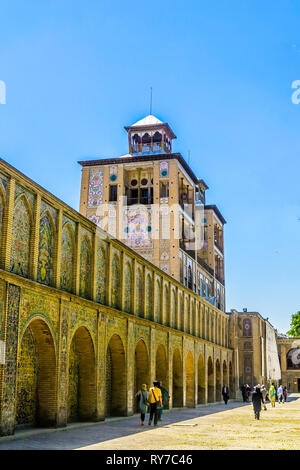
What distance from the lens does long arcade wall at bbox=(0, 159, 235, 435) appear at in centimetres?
1395

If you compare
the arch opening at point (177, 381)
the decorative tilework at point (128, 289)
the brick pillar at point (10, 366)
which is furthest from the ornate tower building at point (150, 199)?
the brick pillar at point (10, 366)

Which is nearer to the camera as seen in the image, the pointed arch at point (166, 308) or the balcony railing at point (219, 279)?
the pointed arch at point (166, 308)

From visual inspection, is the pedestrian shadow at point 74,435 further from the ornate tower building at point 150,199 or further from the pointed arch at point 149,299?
the ornate tower building at point 150,199

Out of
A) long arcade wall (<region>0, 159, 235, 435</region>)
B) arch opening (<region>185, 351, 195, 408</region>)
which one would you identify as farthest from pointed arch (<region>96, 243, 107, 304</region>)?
arch opening (<region>185, 351, 195, 408</region>)

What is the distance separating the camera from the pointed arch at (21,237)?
1440cm

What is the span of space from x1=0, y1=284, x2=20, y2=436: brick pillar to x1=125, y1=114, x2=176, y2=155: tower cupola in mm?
31012

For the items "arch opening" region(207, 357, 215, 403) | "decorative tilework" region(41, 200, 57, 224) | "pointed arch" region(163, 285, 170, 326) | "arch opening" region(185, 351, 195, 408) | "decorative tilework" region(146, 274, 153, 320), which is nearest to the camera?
"decorative tilework" region(41, 200, 57, 224)

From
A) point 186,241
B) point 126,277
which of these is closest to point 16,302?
point 126,277

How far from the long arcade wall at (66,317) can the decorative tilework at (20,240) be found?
26 mm

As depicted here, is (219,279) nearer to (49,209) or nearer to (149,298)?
(149,298)

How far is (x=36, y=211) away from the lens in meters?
15.5

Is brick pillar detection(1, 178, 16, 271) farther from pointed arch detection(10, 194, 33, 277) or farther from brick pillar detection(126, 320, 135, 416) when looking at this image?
brick pillar detection(126, 320, 135, 416)

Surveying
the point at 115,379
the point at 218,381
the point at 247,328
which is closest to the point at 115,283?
the point at 115,379
